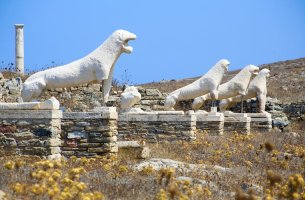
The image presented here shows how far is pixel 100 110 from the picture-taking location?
10.9 meters

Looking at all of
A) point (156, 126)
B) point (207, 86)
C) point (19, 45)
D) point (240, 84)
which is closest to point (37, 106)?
point (156, 126)

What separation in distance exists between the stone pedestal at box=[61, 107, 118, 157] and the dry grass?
1.78 ft

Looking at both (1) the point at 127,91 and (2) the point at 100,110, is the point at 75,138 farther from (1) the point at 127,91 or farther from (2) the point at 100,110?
(1) the point at 127,91

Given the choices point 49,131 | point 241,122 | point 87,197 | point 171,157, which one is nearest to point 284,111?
point 241,122

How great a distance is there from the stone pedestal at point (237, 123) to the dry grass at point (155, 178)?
6.18 meters

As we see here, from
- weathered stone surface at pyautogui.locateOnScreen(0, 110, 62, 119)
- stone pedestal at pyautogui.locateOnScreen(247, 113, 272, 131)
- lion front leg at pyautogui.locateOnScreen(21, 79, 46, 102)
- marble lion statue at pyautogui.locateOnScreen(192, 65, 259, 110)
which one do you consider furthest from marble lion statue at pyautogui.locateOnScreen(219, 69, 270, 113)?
weathered stone surface at pyautogui.locateOnScreen(0, 110, 62, 119)

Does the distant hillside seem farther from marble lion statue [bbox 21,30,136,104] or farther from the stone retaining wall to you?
marble lion statue [bbox 21,30,136,104]

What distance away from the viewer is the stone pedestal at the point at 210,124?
18.3m

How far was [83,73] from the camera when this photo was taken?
1106cm

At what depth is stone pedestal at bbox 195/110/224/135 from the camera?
60.0 feet

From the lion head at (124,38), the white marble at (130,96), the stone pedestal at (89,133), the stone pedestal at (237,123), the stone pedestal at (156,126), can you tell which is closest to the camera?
the stone pedestal at (89,133)

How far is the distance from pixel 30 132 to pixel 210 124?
9.21 m

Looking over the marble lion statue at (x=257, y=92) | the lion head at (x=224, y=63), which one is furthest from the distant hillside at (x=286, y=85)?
the lion head at (x=224, y=63)

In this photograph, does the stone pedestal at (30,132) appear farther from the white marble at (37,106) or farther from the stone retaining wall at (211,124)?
the stone retaining wall at (211,124)
